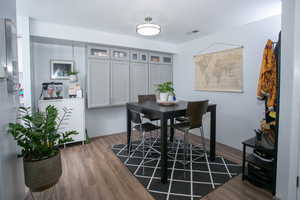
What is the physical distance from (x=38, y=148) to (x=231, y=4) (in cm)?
293

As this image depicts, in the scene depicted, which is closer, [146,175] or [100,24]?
[146,175]

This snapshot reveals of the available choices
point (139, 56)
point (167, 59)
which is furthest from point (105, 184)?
point (167, 59)

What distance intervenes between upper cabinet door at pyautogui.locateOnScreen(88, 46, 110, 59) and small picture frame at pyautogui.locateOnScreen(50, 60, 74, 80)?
52 centimetres

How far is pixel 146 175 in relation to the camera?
207cm

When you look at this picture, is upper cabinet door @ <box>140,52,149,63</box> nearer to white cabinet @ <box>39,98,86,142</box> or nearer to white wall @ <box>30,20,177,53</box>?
white wall @ <box>30,20,177,53</box>

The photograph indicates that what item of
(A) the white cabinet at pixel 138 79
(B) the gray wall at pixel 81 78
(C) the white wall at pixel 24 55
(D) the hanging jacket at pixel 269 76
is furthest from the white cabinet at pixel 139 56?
(D) the hanging jacket at pixel 269 76

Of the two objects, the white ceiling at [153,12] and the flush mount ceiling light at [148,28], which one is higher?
the white ceiling at [153,12]

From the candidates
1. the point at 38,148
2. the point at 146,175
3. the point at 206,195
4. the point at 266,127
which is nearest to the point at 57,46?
the point at 38,148

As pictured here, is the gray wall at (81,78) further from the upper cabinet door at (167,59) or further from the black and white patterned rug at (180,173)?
the upper cabinet door at (167,59)

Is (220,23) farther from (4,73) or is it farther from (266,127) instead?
(4,73)

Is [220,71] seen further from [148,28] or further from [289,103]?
[148,28]

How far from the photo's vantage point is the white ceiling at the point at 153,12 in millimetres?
2037

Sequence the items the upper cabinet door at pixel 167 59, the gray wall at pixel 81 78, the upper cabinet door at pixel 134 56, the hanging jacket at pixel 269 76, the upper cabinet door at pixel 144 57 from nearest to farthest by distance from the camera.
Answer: the hanging jacket at pixel 269 76 < the gray wall at pixel 81 78 < the upper cabinet door at pixel 134 56 < the upper cabinet door at pixel 144 57 < the upper cabinet door at pixel 167 59

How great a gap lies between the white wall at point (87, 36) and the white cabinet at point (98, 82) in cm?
45
